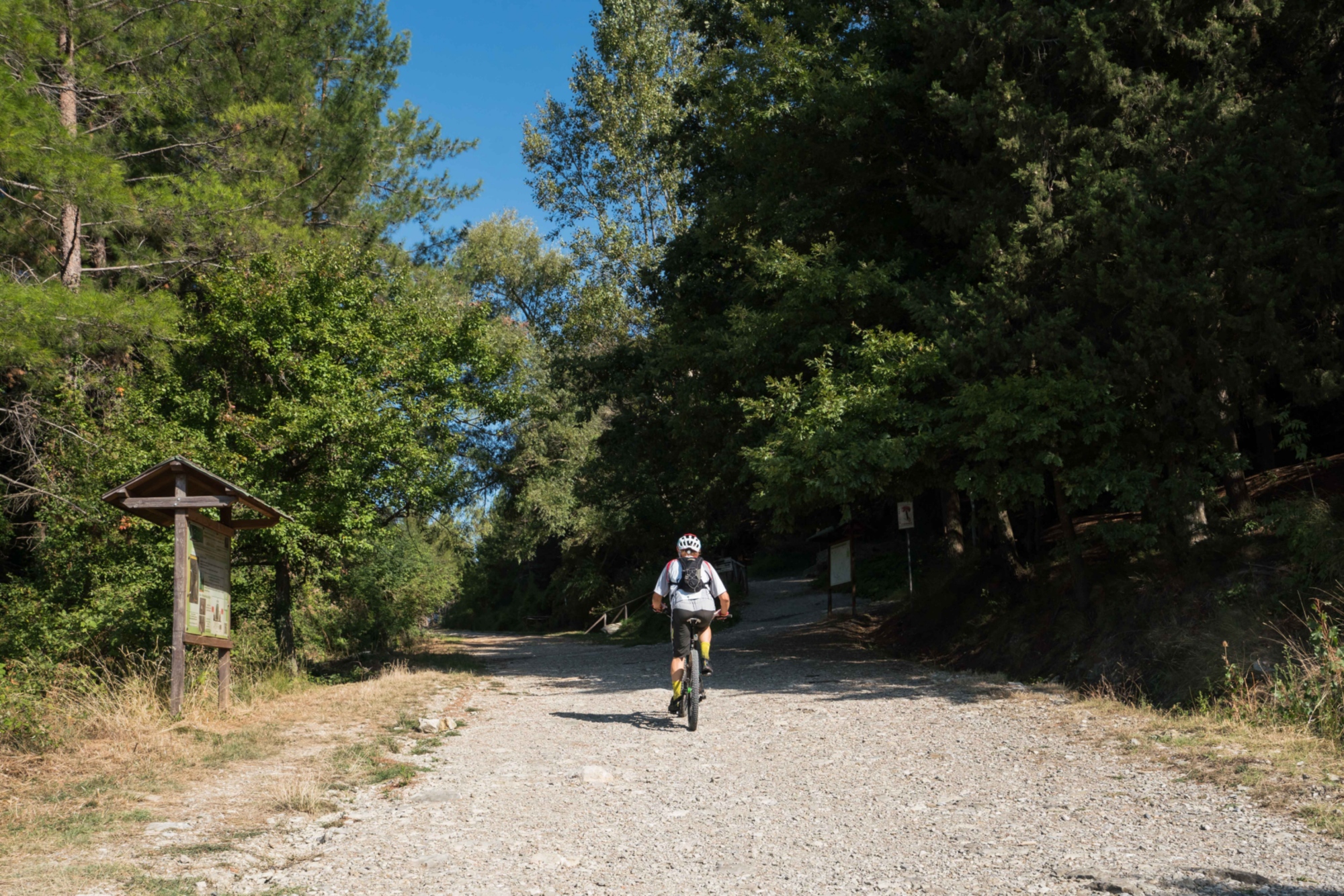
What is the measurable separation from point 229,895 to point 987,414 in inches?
343

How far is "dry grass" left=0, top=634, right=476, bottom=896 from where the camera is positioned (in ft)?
17.2

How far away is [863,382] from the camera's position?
11.9 metres

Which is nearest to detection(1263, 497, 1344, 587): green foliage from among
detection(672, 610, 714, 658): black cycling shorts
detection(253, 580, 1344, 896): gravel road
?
detection(253, 580, 1344, 896): gravel road

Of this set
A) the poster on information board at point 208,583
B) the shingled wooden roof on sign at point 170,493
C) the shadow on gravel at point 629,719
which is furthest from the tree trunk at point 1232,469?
the poster on information board at point 208,583

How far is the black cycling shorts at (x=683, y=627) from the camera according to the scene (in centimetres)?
929

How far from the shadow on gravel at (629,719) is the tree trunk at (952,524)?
9750mm

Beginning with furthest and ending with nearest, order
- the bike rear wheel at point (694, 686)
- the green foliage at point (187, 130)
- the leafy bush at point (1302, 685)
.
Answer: the green foliage at point (187, 130), the bike rear wheel at point (694, 686), the leafy bush at point (1302, 685)

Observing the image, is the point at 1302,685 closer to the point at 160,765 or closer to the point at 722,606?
the point at 722,606

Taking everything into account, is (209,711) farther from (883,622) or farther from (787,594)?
(787,594)

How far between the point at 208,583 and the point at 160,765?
3369 mm

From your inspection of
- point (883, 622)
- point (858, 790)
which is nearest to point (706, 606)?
point (858, 790)

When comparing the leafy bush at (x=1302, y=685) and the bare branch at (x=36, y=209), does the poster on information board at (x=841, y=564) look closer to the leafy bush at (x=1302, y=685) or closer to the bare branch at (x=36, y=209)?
the leafy bush at (x=1302, y=685)

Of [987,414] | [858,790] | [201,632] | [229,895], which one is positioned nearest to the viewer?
[229,895]

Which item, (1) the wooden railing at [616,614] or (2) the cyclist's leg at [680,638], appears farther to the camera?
(1) the wooden railing at [616,614]
